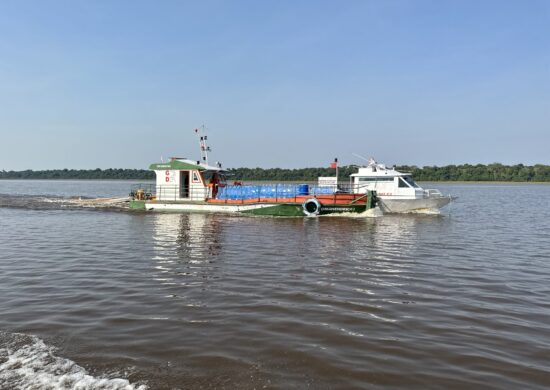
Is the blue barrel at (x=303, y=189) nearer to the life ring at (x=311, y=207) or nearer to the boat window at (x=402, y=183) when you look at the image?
the life ring at (x=311, y=207)

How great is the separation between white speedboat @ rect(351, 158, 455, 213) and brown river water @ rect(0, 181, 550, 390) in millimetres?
13099

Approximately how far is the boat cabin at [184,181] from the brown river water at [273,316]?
545 inches

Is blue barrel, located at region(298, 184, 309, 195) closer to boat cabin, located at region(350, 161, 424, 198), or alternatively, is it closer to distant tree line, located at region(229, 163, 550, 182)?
boat cabin, located at region(350, 161, 424, 198)

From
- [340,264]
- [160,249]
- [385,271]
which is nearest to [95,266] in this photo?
[160,249]

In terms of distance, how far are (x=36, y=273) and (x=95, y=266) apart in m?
1.49

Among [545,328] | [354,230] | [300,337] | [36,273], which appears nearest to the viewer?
[300,337]

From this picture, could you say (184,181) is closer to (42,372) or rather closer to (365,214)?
(365,214)

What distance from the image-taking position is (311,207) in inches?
1026

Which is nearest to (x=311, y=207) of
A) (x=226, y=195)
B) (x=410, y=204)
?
(x=226, y=195)

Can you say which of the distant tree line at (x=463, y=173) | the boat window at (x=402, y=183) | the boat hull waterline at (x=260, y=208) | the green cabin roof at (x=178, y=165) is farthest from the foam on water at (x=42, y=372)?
the distant tree line at (x=463, y=173)

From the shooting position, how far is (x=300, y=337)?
20.9 ft

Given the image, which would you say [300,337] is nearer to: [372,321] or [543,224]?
[372,321]

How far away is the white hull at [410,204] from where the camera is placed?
28734 mm

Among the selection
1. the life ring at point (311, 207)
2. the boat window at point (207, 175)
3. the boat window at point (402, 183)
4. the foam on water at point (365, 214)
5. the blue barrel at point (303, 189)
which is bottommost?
the foam on water at point (365, 214)
